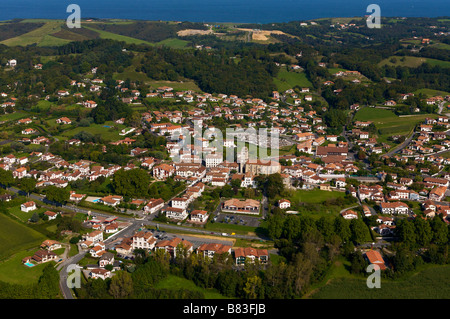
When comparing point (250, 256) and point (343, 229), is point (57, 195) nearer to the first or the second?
point (250, 256)

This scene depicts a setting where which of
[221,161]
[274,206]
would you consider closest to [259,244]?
[274,206]

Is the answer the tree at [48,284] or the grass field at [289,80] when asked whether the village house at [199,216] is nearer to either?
the tree at [48,284]

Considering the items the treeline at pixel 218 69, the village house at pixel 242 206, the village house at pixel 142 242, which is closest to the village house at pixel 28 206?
the village house at pixel 142 242

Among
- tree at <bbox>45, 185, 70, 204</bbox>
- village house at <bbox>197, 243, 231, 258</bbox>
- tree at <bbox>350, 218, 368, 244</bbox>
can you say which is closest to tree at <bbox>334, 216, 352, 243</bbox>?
tree at <bbox>350, 218, 368, 244</bbox>

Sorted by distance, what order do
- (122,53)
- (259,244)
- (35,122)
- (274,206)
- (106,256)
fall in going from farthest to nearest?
1. (122,53)
2. (35,122)
3. (274,206)
4. (259,244)
5. (106,256)

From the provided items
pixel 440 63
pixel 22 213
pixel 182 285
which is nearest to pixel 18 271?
pixel 22 213

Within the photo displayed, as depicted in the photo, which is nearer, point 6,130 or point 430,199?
point 430,199

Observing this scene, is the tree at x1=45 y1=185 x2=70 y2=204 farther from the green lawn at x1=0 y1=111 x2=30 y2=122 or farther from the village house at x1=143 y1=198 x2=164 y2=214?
the green lawn at x1=0 y1=111 x2=30 y2=122
